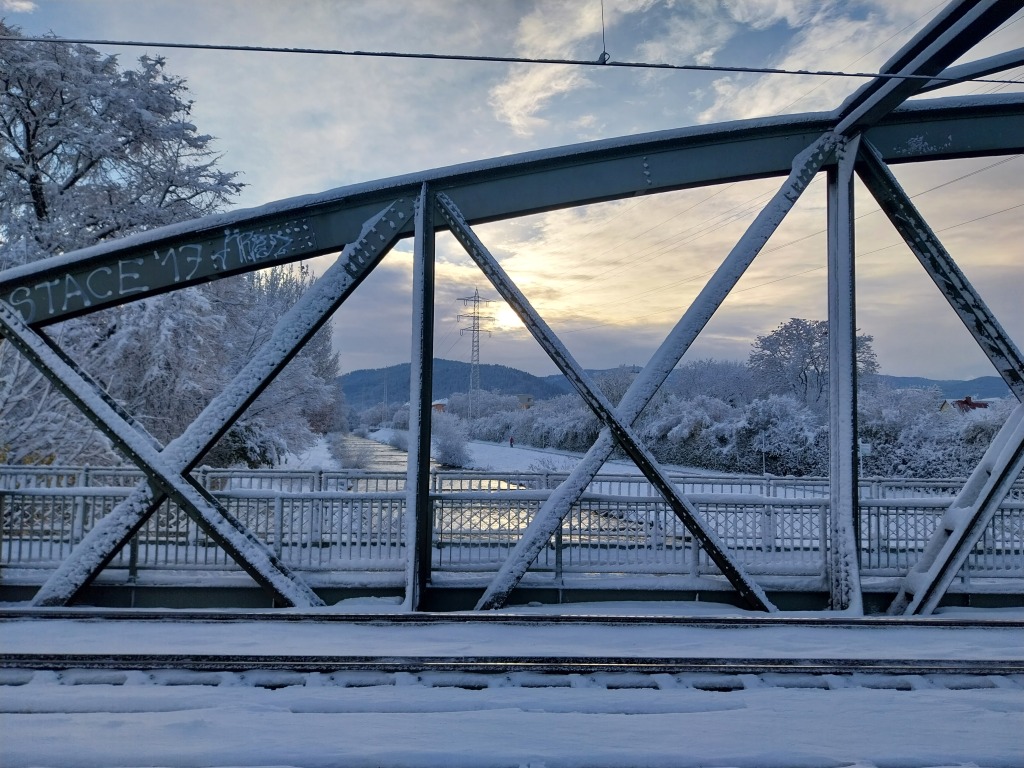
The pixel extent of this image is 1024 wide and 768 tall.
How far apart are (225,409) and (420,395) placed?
83.3 inches

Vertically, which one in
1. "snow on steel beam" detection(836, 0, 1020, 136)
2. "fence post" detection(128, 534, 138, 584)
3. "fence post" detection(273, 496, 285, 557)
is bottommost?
"fence post" detection(128, 534, 138, 584)

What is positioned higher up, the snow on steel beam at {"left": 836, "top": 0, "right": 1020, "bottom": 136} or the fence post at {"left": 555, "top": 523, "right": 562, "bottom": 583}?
the snow on steel beam at {"left": 836, "top": 0, "right": 1020, "bottom": 136}

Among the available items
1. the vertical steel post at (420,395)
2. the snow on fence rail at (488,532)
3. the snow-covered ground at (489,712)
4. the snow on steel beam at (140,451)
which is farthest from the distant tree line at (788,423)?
the snow on steel beam at (140,451)

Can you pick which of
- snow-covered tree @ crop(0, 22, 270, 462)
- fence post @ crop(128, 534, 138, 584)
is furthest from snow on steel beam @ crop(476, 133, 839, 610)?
snow-covered tree @ crop(0, 22, 270, 462)

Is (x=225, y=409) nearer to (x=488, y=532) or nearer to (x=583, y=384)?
(x=583, y=384)

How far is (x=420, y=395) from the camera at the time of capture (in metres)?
6.65

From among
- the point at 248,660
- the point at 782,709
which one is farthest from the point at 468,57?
the point at 782,709

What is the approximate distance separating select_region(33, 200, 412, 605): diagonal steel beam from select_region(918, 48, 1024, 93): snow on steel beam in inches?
244

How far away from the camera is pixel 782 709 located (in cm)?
419

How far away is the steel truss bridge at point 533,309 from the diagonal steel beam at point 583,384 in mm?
25

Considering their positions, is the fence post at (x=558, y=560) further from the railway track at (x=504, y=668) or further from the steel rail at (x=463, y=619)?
the railway track at (x=504, y=668)

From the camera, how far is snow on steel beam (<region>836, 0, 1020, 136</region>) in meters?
5.27

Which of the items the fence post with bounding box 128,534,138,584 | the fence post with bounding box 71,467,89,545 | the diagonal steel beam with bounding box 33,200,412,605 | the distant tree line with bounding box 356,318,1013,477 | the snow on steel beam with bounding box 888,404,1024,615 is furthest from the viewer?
the distant tree line with bounding box 356,318,1013,477

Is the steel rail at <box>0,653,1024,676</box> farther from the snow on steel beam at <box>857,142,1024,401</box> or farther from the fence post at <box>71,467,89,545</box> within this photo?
the snow on steel beam at <box>857,142,1024,401</box>
